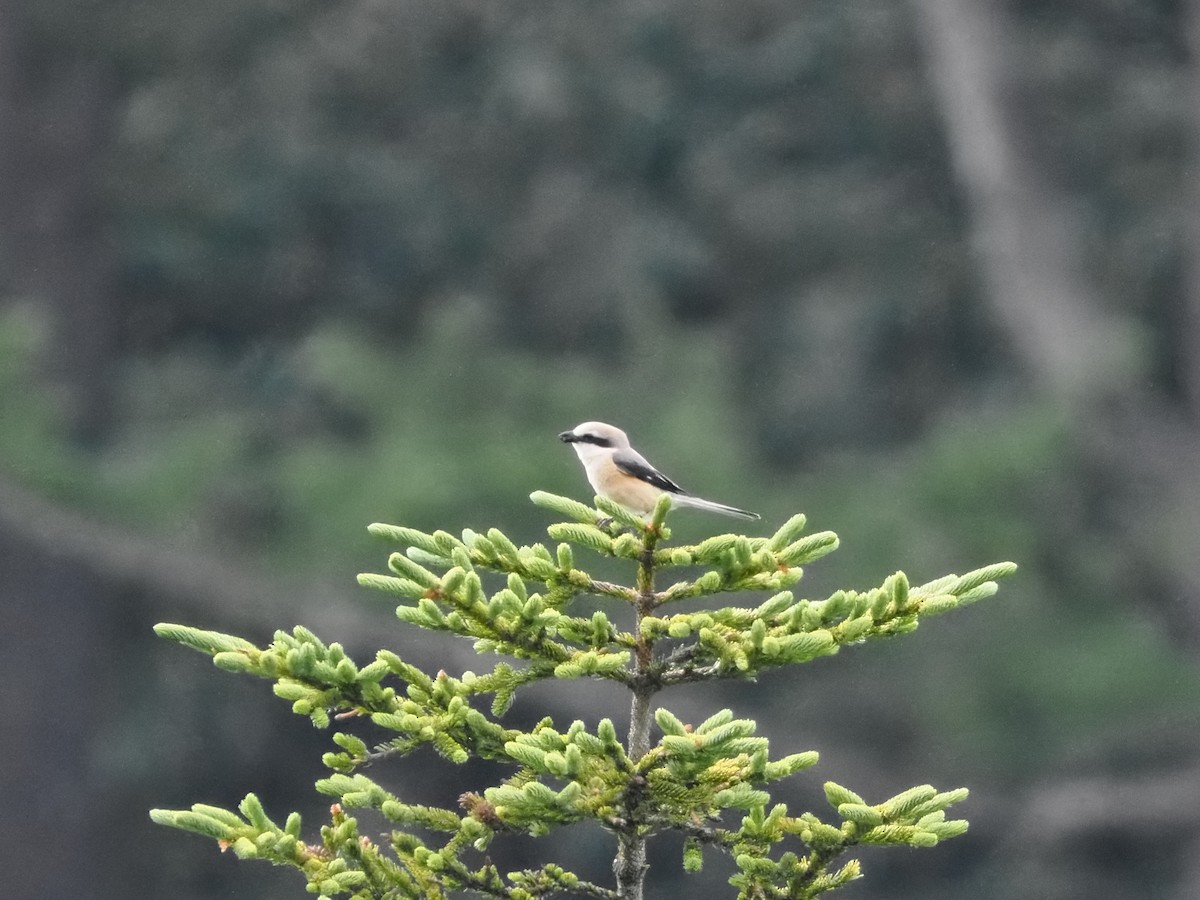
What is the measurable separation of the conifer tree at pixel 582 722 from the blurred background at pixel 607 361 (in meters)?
10.6

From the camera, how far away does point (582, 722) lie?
3.34 meters

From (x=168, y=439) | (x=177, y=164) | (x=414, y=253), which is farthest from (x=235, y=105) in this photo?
(x=168, y=439)

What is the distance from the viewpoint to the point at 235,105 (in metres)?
18.8

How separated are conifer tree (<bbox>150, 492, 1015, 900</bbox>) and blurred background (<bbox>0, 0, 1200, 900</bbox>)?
10625 mm

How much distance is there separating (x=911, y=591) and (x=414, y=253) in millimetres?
15594

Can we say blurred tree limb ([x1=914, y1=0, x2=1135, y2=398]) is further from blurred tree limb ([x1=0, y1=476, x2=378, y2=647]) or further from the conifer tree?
the conifer tree

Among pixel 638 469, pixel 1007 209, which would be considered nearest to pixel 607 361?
pixel 1007 209

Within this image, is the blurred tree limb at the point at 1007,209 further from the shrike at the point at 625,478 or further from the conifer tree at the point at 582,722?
the conifer tree at the point at 582,722

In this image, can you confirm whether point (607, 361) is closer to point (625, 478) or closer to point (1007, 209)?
point (1007, 209)

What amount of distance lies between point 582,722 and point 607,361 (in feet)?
47.7

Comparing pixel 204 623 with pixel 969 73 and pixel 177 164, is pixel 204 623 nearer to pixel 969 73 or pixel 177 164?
pixel 177 164

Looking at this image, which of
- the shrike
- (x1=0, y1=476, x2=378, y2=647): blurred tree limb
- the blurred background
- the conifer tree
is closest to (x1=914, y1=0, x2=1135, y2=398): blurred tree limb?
the blurred background

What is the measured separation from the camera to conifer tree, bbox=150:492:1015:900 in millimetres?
3303

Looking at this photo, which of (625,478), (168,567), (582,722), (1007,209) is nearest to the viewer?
(582,722)
